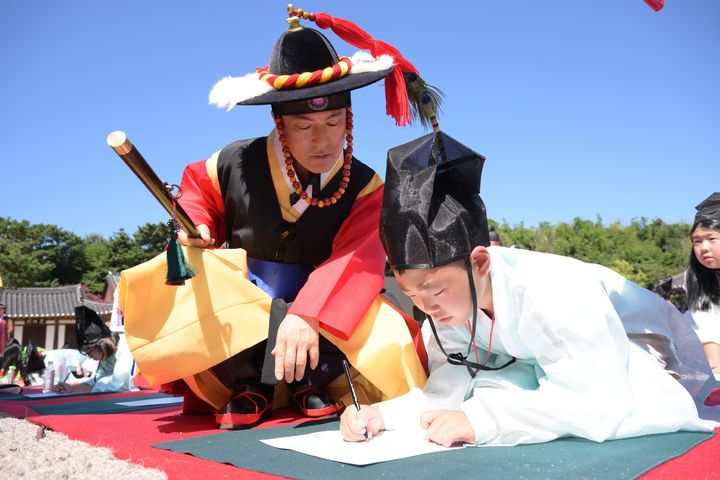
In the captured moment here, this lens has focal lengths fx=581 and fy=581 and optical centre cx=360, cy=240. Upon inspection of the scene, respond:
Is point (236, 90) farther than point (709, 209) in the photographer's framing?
No

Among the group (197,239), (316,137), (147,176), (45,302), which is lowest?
(45,302)

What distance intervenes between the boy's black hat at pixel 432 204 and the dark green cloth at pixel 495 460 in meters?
0.53

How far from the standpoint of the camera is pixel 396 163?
1.76 metres

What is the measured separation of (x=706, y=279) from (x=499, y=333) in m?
2.52

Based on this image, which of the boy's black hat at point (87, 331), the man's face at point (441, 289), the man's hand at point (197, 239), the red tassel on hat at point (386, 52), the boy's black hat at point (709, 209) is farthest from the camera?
the boy's black hat at point (87, 331)

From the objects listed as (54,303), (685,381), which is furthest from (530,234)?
(685,381)

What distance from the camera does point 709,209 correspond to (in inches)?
131

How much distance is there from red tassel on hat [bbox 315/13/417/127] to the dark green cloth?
1399 millimetres

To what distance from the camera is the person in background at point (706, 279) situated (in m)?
3.33

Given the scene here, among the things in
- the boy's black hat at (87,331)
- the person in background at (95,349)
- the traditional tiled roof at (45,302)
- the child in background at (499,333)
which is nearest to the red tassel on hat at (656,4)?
the child in background at (499,333)

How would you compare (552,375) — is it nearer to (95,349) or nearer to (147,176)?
(147,176)

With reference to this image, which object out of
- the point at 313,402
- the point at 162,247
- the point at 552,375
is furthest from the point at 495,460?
the point at 162,247

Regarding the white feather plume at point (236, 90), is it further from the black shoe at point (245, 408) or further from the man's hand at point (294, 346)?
the black shoe at point (245, 408)

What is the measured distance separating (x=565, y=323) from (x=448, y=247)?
39 cm
